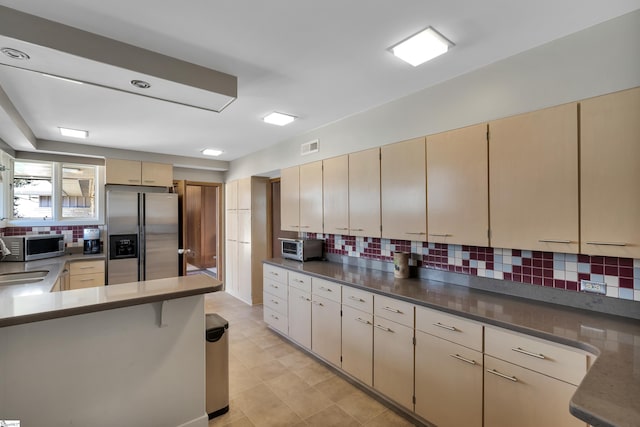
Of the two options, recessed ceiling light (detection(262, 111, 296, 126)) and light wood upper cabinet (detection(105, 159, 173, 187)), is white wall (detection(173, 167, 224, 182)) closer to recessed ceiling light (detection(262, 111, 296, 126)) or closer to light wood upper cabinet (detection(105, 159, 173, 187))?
light wood upper cabinet (detection(105, 159, 173, 187))

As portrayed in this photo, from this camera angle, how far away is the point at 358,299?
2525 millimetres

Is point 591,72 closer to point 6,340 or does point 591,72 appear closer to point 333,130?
point 333,130

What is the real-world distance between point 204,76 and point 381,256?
2281mm

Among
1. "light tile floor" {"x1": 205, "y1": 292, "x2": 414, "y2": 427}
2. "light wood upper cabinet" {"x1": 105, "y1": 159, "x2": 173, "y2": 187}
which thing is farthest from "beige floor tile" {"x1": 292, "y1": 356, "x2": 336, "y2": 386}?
"light wood upper cabinet" {"x1": 105, "y1": 159, "x2": 173, "y2": 187}

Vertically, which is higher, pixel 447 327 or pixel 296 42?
pixel 296 42

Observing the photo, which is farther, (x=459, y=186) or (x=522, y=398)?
(x=459, y=186)

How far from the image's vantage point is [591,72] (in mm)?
1649

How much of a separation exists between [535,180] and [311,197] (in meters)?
2.25

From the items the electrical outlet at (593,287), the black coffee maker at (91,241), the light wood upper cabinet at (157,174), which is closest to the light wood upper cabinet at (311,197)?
the electrical outlet at (593,287)

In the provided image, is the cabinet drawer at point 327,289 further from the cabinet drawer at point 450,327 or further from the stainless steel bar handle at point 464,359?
the stainless steel bar handle at point 464,359

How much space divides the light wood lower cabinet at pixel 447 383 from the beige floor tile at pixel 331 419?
518 millimetres

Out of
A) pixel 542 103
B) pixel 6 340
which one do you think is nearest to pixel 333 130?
pixel 542 103

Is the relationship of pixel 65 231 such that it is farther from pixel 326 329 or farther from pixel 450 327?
pixel 450 327

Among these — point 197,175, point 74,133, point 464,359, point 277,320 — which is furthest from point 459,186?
point 197,175
